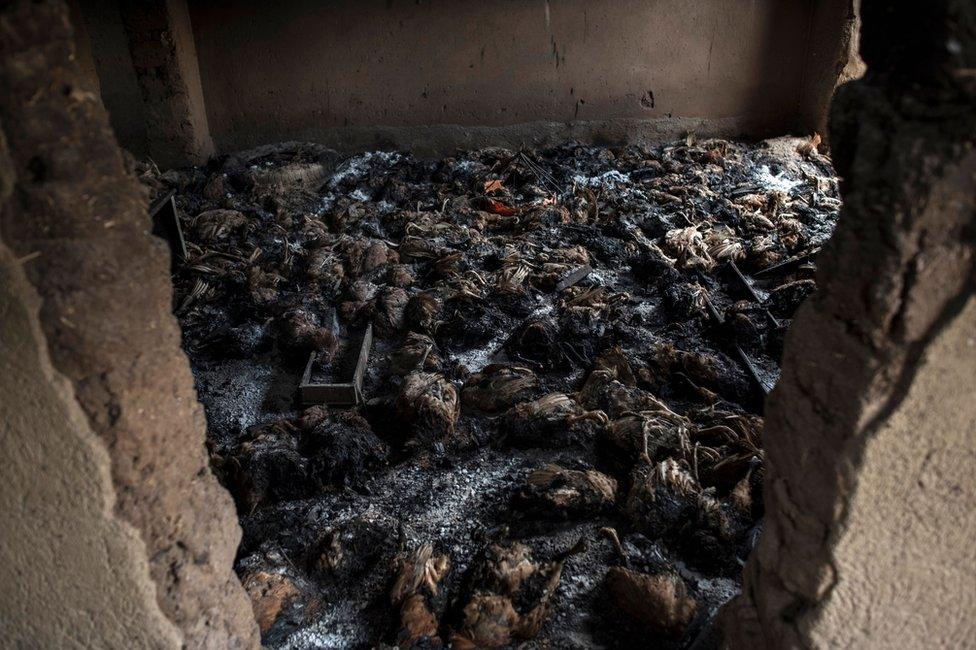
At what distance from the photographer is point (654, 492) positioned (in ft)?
11.8

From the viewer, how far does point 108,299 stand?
6.40 feet

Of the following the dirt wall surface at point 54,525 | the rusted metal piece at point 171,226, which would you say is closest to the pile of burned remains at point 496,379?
the rusted metal piece at point 171,226

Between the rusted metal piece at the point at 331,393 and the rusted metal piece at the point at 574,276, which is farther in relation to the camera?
the rusted metal piece at the point at 574,276

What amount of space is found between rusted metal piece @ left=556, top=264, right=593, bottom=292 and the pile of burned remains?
0.09 ft

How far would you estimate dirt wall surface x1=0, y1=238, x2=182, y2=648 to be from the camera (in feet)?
6.17

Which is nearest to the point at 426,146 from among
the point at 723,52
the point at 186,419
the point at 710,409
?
the point at 723,52

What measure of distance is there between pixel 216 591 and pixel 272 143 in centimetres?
861

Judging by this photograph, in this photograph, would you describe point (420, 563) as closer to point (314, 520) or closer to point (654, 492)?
point (314, 520)

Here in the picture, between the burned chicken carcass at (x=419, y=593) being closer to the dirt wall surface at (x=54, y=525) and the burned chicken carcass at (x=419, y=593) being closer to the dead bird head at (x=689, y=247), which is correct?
the dirt wall surface at (x=54, y=525)

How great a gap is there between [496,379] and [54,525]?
2978 millimetres

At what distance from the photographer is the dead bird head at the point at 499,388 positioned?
4.64m

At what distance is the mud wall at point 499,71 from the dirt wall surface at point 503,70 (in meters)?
0.02

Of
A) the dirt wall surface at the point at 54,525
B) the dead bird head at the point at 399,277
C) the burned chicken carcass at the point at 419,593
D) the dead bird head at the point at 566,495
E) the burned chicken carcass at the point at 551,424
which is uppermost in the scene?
the dirt wall surface at the point at 54,525

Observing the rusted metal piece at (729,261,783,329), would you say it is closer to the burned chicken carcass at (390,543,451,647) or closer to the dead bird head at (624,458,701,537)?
the dead bird head at (624,458,701,537)
